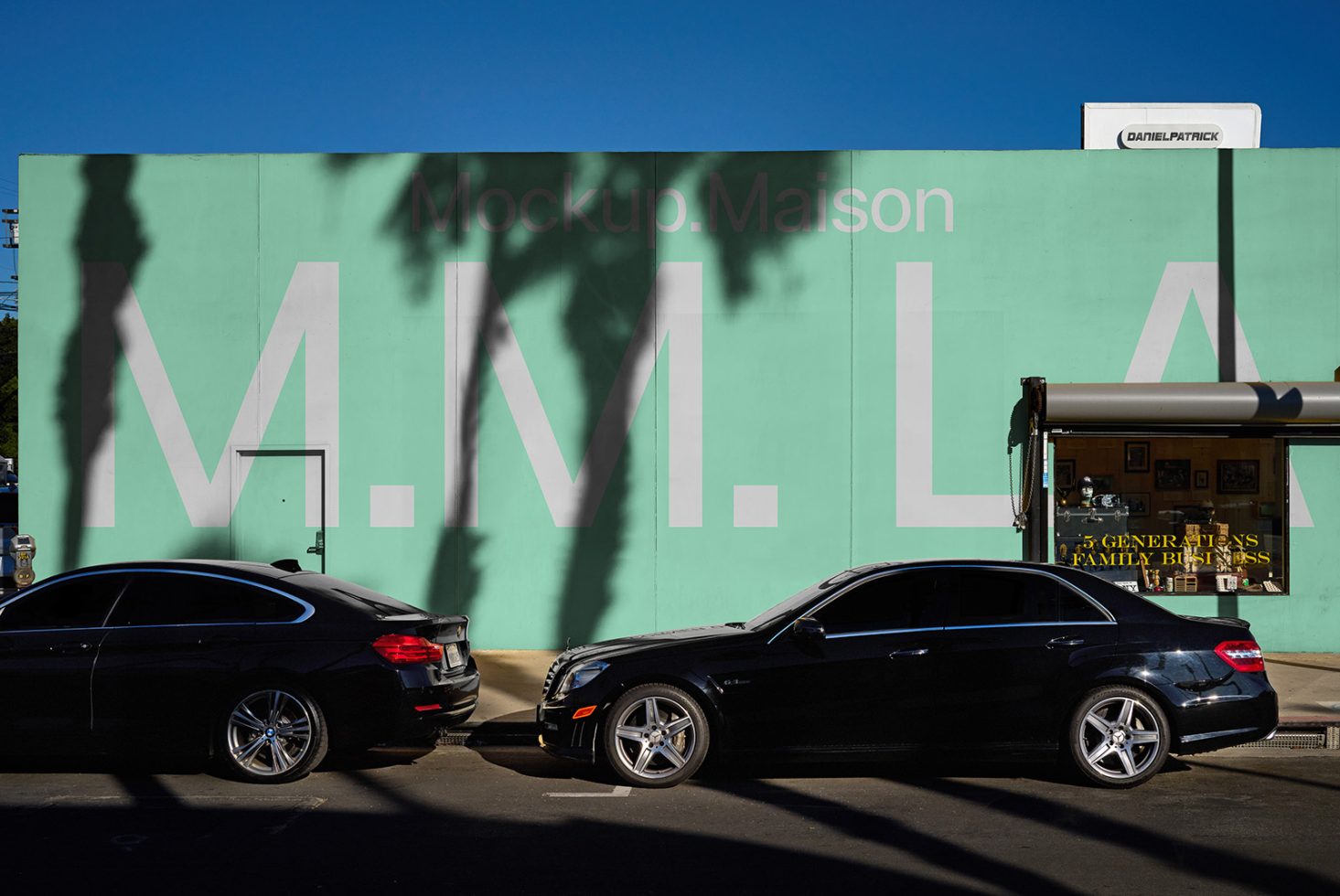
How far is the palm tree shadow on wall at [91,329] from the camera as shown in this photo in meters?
13.2

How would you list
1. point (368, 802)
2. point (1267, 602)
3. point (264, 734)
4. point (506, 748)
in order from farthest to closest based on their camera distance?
1. point (1267, 602)
2. point (506, 748)
3. point (264, 734)
4. point (368, 802)

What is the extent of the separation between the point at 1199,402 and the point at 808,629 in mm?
6912

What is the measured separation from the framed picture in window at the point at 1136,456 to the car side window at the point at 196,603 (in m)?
9.19

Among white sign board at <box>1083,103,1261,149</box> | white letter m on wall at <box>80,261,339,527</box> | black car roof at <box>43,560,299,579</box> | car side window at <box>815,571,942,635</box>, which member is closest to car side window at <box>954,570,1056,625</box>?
car side window at <box>815,571,942,635</box>

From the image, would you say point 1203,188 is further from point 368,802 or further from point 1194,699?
point 368,802

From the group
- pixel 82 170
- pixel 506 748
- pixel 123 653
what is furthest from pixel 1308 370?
pixel 82 170

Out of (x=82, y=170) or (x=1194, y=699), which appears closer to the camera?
(x=1194, y=699)

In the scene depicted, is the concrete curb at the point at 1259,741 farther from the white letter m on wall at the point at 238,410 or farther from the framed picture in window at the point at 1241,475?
the white letter m on wall at the point at 238,410

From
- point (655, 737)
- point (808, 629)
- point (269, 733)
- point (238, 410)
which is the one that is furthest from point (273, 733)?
point (238, 410)

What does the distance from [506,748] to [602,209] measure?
6.49 meters

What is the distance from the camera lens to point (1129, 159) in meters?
12.9

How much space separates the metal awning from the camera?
1232 centimetres

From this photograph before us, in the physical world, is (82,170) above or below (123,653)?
above

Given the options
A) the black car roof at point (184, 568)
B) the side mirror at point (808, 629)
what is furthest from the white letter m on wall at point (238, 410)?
the side mirror at point (808, 629)
